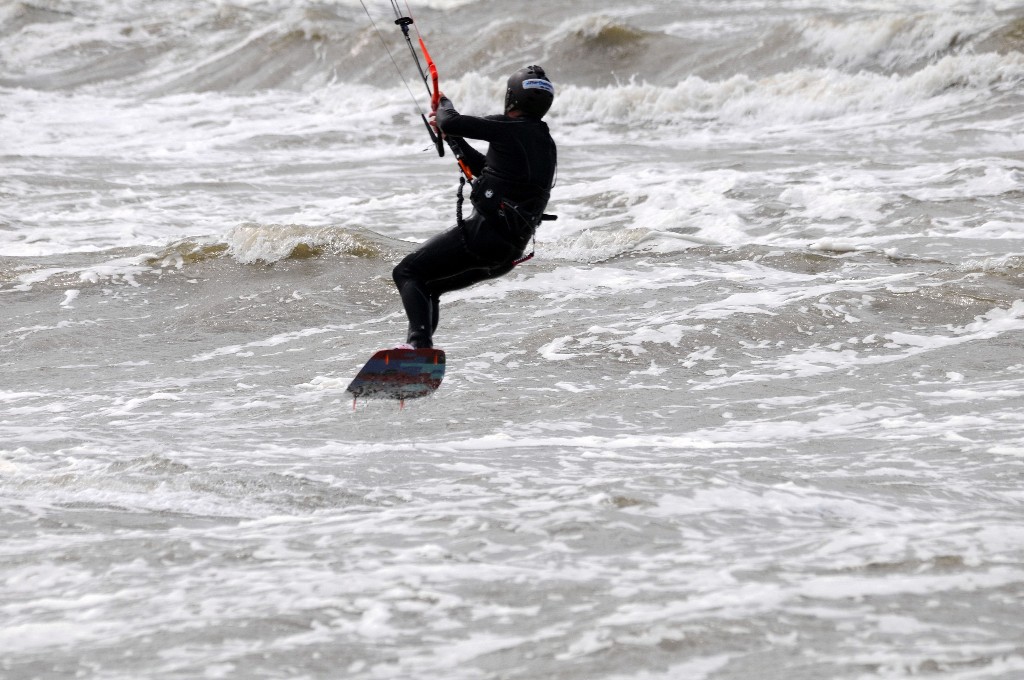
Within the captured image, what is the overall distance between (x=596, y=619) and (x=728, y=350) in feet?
15.9

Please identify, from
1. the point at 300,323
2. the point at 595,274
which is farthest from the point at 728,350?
the point at 300,323

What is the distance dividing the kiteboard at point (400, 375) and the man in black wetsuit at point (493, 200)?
152mm

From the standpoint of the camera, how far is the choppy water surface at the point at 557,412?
4.59 meters

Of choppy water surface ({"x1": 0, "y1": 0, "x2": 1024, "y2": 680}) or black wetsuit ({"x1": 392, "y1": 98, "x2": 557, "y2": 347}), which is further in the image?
black wetsuit ({"x1": 392, "y1": 98, "x2": 557, "y2": 347})

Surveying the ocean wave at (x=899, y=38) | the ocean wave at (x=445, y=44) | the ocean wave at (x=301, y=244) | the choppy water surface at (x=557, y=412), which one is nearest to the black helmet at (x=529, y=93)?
the choppy water surface at (x=557, y=412)

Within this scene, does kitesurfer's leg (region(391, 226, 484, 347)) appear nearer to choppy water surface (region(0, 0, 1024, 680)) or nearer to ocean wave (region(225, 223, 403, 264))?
choppy water surface (region(0, 0, 1024, 680))

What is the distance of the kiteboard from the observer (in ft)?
25.0

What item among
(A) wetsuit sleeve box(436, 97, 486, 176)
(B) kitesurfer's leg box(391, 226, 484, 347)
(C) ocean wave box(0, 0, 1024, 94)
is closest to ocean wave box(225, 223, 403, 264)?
(B) kitesurfer's leg box(391, 226, 484, 347)

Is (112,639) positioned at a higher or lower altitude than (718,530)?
higher

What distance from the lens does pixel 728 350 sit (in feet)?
30.1

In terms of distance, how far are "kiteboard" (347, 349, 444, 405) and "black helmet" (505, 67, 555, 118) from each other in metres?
1.53

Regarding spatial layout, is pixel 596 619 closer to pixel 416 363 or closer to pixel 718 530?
pixel 718 530

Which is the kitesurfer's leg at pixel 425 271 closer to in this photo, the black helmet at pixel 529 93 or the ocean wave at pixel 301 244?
the black helmet at pixel 529 93

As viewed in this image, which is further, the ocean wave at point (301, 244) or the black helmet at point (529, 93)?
the ocean wave at point (301, 244)
